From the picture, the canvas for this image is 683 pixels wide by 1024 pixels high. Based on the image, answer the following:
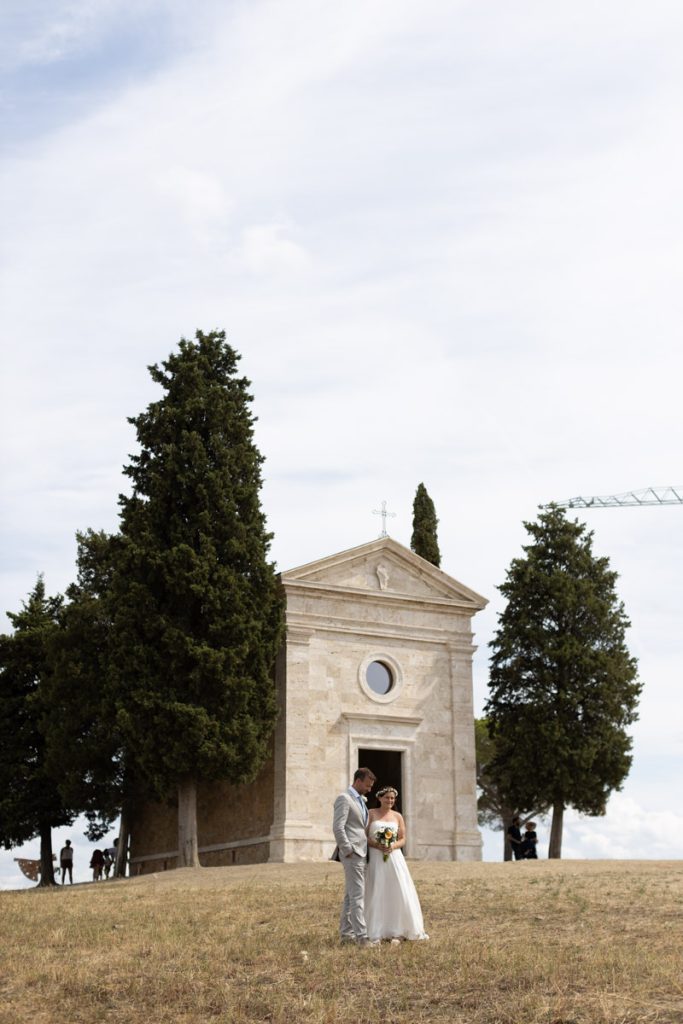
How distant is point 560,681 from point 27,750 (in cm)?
1577

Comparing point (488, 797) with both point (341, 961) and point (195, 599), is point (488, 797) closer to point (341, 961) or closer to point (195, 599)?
point (195, 599)

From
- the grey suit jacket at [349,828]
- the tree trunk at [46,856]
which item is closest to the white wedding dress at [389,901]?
the grey suit jacket at [349,828]

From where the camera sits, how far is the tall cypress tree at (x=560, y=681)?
34.4 m

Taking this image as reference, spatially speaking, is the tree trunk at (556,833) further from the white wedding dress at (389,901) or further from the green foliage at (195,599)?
the white wedding dress at (389,901)

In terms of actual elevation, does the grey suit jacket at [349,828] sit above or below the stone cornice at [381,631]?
below

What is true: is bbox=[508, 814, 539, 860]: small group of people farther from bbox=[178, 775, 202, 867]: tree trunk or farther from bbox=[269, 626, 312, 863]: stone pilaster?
bbox=[178, 775, 202, 867]: tree trunk

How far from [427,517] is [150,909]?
862 inches

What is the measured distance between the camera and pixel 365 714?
31.1 meters

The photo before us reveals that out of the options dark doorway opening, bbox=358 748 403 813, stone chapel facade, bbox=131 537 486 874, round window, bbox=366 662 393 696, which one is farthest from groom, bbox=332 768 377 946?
round window, bbox=366 662 393 696

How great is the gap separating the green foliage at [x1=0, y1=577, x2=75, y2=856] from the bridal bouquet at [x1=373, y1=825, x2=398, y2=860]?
2169 cm

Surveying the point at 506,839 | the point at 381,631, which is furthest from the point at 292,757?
the point at 506,839

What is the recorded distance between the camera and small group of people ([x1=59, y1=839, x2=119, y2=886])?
116 ft

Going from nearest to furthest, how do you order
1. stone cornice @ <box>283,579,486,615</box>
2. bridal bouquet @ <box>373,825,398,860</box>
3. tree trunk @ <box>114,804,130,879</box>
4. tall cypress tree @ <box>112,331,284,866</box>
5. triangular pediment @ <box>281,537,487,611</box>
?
bridal bouquet @ <box>373,825,398,860</box>, tall cypress tree @ <box>112,331,284,866</box>, stone cornice @ <box>283,579,486,615</box>, triangular pediment @ <box>281,537,487,611</box>, tree trunk @ <box>114,804,130,879</box>

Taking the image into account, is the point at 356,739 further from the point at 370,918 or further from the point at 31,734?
the point at 370,918
